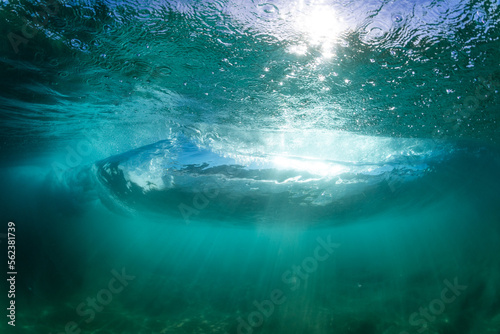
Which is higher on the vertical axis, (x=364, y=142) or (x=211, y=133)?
(x=364, y=142)

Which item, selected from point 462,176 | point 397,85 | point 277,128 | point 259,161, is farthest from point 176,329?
point 462,176

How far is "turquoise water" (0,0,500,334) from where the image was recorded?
4832 millimetres

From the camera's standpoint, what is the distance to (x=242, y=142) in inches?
437

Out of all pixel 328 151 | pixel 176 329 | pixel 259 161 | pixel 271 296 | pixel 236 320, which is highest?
pixel 328 151

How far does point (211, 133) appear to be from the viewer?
34.0ft

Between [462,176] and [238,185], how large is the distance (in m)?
18.2

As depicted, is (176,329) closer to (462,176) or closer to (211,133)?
(211,133)

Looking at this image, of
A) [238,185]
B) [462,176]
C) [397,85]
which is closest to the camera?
[397,85]

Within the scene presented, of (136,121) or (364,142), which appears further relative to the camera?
(364,142)

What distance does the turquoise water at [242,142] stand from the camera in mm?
4832

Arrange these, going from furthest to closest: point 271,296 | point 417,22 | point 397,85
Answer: point 271,296 → point 397,85 → point 417,22

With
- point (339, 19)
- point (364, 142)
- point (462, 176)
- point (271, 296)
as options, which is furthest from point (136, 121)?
point (462, 176)

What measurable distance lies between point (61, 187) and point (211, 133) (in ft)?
56.7

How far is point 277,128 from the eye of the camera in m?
10.2
